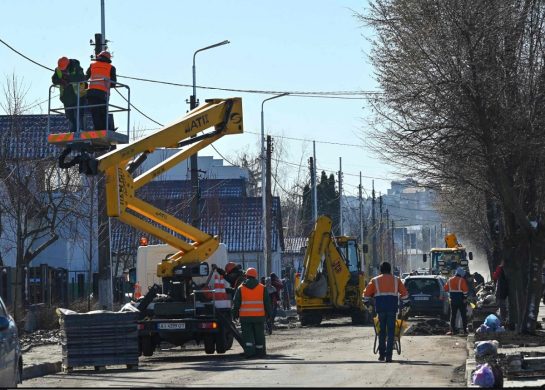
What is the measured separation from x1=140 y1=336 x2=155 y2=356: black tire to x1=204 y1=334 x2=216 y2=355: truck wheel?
3.57ft

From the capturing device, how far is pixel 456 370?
63.7 feet

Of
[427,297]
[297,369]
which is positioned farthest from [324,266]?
[297,369]

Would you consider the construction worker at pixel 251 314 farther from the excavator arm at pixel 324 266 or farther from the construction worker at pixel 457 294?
the excavator arm at pixel 324 266

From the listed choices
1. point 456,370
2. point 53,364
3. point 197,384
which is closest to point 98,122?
point 53,364

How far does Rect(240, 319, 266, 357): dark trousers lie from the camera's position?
23.1 metres

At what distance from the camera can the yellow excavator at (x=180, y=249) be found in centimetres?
2322

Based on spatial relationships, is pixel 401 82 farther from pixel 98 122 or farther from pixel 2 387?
pixel 2 387

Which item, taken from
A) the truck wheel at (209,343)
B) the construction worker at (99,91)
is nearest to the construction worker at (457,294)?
the truck wheel at (209,343)

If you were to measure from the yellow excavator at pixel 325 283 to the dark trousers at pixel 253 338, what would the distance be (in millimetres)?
15856

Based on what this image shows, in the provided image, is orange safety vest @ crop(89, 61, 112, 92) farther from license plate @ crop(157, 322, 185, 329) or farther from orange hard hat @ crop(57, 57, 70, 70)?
license plate @ crop(157, 322, 185, 329)

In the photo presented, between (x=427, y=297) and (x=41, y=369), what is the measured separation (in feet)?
68.3

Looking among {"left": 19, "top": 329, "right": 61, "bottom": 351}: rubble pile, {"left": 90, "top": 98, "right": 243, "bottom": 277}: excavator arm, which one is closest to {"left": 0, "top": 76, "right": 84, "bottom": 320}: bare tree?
{"left": 19, "top": 329, "right": 61, "bottom": 351}: rubble pile

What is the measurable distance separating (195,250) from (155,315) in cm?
159

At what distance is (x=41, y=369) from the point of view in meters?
21.3
